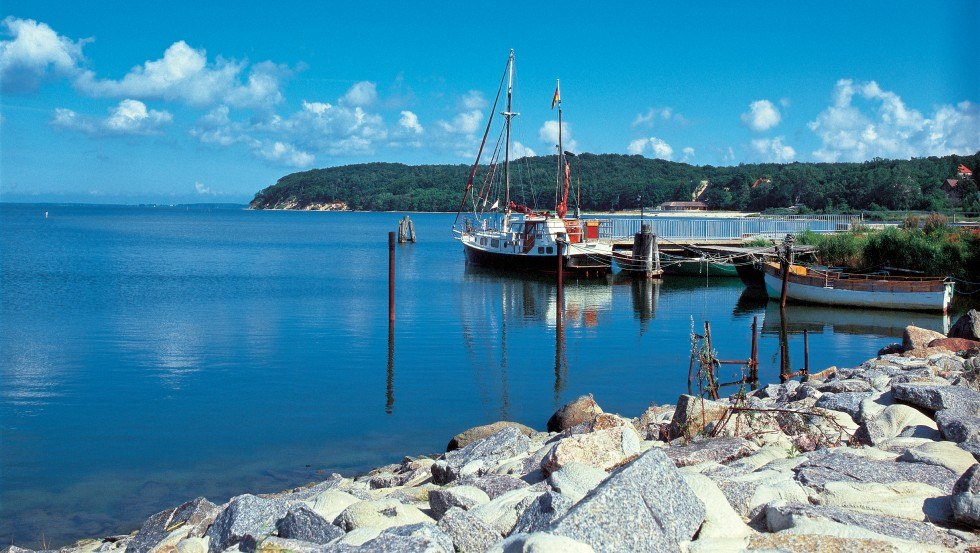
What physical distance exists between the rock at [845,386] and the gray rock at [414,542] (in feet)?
29.5

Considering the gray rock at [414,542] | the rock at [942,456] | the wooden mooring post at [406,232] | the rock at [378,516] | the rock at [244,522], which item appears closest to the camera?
the gray rock at [414,542]

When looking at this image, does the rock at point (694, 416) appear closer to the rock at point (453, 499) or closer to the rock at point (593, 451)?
the rock at point (593, 451)

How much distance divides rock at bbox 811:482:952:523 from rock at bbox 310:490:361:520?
4154 mm

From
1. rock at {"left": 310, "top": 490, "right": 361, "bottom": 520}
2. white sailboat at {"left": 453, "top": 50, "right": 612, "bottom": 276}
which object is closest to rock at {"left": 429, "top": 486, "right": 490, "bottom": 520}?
rock at {"left": 310, "top": 490, "right": 361, "bottom": 520}

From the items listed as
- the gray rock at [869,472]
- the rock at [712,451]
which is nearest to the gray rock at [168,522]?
the rock at [712,451]

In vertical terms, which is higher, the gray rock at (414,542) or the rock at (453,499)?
the gray rock at (414,542)

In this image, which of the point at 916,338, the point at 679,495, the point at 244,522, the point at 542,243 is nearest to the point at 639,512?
the point at 679,495

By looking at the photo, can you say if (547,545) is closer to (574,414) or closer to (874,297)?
(574,414)

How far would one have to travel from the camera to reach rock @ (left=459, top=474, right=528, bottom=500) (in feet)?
26.0

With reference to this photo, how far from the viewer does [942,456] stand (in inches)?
329

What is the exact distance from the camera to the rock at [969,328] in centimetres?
2042

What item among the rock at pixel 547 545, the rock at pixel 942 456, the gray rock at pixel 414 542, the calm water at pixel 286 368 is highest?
the rock at pixel 547 545

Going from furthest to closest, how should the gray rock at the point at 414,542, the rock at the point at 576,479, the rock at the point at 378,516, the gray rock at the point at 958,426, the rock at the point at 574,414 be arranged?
the rock at the point at 574,414
the gray rock at the point at 958,426
the rock at the point at 378,516
the rock at the point at 576,479
the gray rock at the point at 414,542

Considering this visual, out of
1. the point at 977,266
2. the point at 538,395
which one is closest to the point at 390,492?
the point at 538,395
